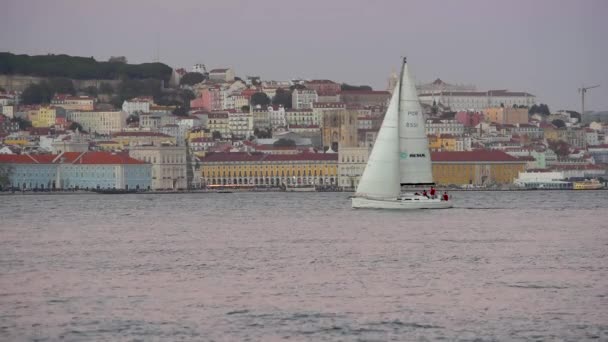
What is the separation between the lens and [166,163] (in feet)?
268

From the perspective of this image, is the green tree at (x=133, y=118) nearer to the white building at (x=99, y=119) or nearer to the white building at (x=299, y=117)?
the white building at (x=99, y=119)

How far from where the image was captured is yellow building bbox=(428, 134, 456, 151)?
95688 millimetres

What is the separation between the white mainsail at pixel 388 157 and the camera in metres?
35.3

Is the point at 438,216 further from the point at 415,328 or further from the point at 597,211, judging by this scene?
the point at 415,328

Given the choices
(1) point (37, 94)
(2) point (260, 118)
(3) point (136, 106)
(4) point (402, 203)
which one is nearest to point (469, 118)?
(2) point (260, 118)

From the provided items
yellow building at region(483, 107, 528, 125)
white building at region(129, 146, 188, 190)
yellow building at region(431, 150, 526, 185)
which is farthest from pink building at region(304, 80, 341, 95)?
white building at region(129, 146, 188, 190)

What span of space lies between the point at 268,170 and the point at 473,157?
9.56 meters

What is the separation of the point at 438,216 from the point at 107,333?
20.3 m

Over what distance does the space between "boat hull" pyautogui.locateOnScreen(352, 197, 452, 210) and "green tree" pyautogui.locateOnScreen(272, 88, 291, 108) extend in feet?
267

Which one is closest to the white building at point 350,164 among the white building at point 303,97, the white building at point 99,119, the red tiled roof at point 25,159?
the red tiled roof at point 25,159

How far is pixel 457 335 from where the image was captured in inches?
597

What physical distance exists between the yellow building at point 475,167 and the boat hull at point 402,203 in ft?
134

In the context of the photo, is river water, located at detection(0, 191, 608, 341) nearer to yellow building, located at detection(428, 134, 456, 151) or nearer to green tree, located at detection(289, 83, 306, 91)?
yellow building, located at detection(428, 134, 456, 151)

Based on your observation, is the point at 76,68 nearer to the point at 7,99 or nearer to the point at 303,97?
the point at 7,99
